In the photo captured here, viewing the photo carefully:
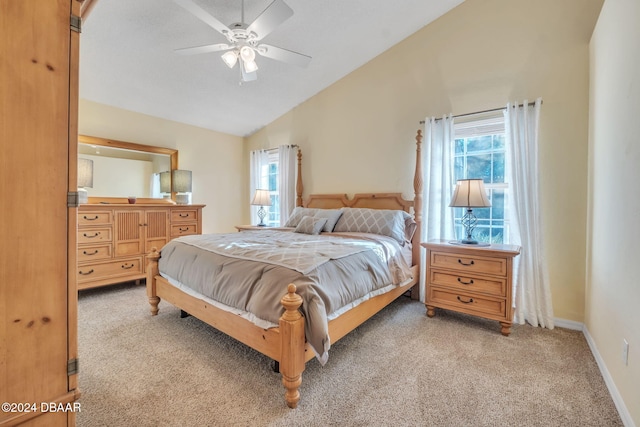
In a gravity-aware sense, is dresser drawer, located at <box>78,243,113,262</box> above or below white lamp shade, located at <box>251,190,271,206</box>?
below

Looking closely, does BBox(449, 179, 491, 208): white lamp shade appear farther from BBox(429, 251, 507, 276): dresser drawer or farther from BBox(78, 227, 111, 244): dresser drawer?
BBox(78, 227, 111, 244): dresser drawer

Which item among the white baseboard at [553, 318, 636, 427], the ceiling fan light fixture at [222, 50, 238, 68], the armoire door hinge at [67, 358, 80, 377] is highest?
Result: the ceiling fan light fixture at [222, 50, 238, 68]

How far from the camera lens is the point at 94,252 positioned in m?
3.28

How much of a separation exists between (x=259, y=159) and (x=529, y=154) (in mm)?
3964

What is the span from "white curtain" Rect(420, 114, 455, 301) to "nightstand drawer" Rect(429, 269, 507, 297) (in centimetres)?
51

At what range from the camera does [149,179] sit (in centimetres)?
416

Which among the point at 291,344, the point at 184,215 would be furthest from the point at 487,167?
the point at 184,215

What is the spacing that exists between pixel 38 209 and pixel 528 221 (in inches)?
128

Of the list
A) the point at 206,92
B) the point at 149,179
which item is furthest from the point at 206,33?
the point at 149,179

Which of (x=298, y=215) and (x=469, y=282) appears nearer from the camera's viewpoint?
(x=469, y=282)

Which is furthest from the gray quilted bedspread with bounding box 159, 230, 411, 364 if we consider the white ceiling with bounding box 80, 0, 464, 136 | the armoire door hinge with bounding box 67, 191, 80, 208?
the white ceiling with bounding box 80, 0, 464, 136

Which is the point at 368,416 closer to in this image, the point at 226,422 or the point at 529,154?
the point at 226,422

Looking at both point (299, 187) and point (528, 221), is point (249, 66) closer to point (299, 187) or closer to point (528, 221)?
point (299, 187)

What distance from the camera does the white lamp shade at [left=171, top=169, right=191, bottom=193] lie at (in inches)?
168
